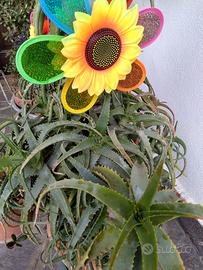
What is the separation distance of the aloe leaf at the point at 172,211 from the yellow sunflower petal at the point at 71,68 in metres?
0.29

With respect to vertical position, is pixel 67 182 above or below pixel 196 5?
below

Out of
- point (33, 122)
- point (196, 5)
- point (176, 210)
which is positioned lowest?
point (176, 210)

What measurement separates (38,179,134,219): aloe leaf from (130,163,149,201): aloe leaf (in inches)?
1.5

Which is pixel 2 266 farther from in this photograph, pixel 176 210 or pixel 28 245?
pixel 176 210

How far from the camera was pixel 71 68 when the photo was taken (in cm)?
70

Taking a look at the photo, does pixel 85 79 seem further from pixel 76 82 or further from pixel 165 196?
pixel 165 196

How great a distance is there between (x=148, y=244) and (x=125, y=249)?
4cm

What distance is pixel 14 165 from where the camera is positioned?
799 mm

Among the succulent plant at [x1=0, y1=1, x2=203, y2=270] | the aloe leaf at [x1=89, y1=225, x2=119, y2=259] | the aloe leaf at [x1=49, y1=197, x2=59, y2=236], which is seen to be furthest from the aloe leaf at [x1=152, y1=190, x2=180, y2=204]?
the aloe leaf at [x1=49, y1=197, x2=59, y2=236]

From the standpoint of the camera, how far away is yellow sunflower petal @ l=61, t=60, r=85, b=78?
0.70 m

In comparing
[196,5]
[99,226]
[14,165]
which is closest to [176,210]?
[99,226]

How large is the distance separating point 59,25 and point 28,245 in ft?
3.32

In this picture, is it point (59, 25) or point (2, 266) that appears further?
point (2, 266)

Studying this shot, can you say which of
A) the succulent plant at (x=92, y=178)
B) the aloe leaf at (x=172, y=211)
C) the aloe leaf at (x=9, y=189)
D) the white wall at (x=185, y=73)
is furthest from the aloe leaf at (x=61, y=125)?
the white wall at (x=185, y=73)
